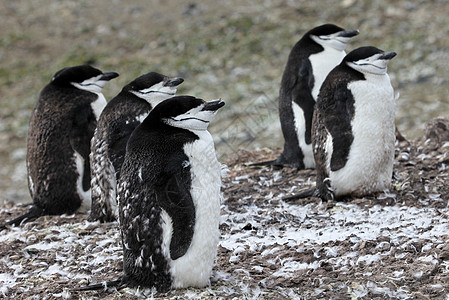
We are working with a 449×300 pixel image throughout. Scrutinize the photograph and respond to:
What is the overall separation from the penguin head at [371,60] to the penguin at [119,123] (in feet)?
5.08

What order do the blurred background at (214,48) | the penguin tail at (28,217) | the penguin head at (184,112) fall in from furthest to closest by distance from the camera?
the blurred background at (214,48), the penguin tail at (28,217), the penguin head at (184,112)

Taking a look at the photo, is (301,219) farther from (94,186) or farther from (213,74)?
(213,74)

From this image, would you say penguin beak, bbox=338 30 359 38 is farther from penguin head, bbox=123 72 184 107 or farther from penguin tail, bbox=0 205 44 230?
penguin tail, bbox=0 205 44 230

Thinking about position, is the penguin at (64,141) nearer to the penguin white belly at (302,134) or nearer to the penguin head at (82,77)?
the penguin head at (82,77)

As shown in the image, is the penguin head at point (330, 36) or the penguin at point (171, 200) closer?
the penguin at point (171, 200)

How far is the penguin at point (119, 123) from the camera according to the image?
217 inches

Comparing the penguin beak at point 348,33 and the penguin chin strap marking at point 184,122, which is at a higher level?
the penguin chin strap marking at point 184,122

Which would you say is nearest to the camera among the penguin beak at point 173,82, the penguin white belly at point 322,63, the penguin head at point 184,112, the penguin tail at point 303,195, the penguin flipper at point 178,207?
the penguin flipper at point 178,207

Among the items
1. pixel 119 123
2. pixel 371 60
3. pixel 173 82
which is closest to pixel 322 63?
pixel 371 60

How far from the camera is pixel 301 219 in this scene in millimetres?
5469

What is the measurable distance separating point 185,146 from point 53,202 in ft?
9.27

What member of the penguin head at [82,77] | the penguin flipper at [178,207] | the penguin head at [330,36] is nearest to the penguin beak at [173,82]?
the penguin head at [82,77]

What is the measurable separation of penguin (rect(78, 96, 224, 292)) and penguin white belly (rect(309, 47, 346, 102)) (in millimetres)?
3196

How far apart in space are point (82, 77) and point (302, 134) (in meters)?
2.33
